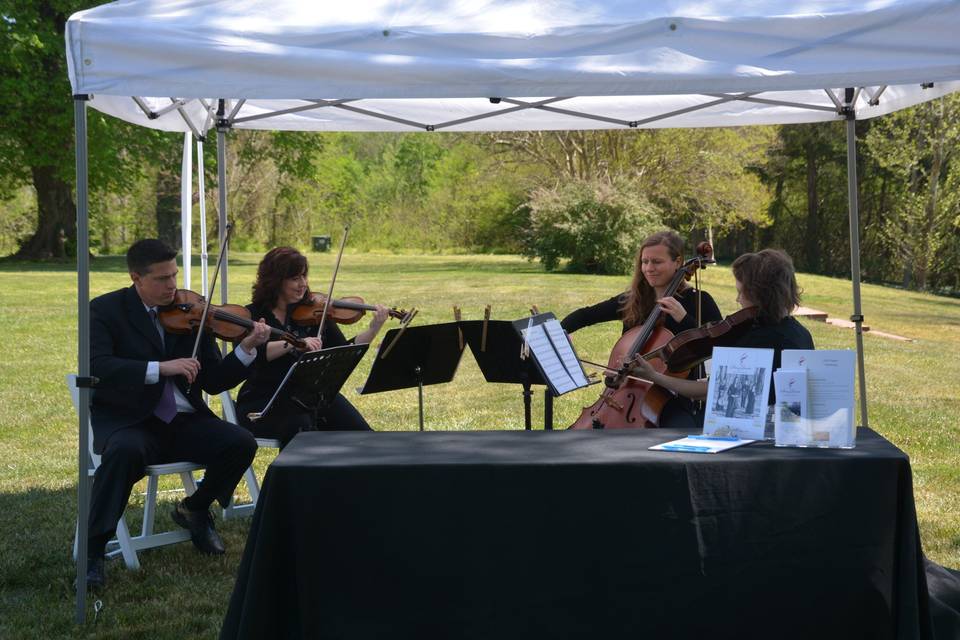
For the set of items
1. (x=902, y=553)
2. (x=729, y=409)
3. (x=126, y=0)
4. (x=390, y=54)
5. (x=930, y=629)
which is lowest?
(x=930, y=629)

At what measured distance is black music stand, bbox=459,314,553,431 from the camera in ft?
15.8

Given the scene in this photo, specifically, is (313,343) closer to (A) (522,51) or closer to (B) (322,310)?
(B) (322,310)

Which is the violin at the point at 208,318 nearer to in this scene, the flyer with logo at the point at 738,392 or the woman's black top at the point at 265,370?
the woman's black top at the point at 265,370

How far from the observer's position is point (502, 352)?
16.0ft

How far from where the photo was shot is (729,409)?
3.58 metres

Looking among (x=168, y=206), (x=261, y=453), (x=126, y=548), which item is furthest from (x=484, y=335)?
(x=168, y=206)

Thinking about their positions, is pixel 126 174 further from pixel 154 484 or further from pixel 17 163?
pixel 154 484

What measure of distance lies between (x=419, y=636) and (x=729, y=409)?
1255 millimetres

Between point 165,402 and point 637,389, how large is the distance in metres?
2.05

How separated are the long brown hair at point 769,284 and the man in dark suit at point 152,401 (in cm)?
210

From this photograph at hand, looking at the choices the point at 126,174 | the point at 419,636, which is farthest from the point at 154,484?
the point at 126,174

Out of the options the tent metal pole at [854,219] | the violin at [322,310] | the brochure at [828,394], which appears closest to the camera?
the brochure at [828,394]

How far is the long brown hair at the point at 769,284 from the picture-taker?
427 centimetres

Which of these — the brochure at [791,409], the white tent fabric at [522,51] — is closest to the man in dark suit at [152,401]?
the white tent fabric at [522,51]
